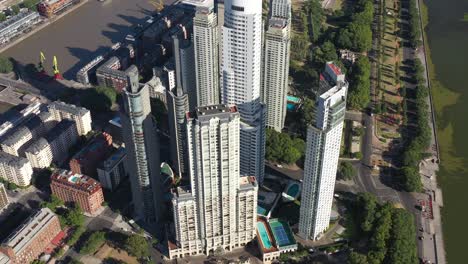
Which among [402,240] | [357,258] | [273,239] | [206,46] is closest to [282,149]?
[273,239]

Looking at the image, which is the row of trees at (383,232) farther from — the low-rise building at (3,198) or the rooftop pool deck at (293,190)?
the low-rise building at (3,198)

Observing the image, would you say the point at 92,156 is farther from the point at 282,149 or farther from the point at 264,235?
the point at 264,235

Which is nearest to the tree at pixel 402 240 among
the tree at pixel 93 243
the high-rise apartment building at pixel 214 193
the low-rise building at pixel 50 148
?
the high-rise apartment building at pixel 214 193

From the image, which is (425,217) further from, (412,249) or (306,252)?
(306,252)

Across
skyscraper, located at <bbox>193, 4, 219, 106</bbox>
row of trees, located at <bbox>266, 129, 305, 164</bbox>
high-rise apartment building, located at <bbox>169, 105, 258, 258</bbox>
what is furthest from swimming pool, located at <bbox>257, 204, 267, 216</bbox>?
skyscraper, located at <bbox>193, 4, 219, 106</bbox>

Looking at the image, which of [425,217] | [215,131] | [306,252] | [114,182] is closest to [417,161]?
[425,217]

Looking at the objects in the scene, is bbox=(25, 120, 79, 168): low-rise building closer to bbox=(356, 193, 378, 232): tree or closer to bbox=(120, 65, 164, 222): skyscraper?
bbox=(120, 65, 164, 222): skyscraper
